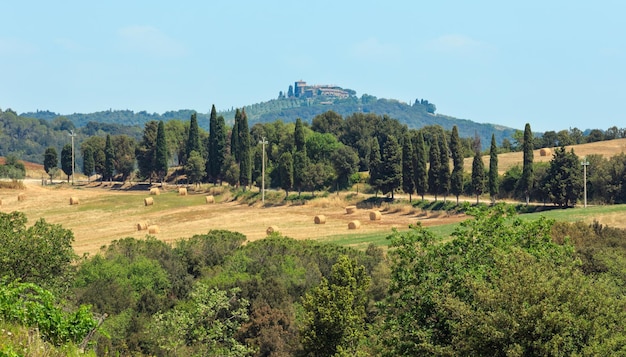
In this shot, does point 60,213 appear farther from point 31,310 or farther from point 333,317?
point 31,310

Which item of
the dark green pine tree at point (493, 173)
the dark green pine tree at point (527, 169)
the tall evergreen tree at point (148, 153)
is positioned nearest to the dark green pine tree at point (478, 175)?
the dark green pine tree at point (493, 173)

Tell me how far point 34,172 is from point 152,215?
7228cm

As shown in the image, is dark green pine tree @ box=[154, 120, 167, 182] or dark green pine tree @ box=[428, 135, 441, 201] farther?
dark green pine tree @ box=[154, 120, 167, 182]

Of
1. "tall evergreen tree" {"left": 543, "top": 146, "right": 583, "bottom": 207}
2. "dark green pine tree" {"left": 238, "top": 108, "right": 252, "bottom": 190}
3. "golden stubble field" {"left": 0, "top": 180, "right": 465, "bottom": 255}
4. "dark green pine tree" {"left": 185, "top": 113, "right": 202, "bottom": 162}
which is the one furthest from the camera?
"dark green pine tree" {"left": 185, "top": 113, "right": 202, "bottom": 162}

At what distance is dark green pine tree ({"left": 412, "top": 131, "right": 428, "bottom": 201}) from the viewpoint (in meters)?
83.9

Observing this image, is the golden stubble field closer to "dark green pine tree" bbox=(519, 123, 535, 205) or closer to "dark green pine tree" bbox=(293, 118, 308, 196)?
"dark green pine tree" bbox=(293, 118, 308, 196)

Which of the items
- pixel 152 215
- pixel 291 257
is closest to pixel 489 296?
pixel 291 257

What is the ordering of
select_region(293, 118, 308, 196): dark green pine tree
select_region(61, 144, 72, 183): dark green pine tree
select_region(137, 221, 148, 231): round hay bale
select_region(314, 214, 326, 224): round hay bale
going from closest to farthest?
select_region(137, 221, 148, 231): round hay bale < select_region(314, 214, 326, 224): round hay bale < select_region(293, 118, 308, 196): dark green pine tree < select_region(61, 144, 72, 183): dark green pine tree

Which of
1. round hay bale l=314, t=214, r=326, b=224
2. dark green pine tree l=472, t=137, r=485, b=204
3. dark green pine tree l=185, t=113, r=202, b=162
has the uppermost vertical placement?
dark green pine tree l=185, t=113, r=202, b=162

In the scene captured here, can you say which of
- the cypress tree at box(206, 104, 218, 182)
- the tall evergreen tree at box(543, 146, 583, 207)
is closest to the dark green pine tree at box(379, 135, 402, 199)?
the tall evergreen tree at box(543, 146, 583, 207)

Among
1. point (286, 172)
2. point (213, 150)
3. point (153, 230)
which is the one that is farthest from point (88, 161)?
point (153, 230)

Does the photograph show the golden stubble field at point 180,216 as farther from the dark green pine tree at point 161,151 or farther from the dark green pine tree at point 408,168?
the dark green pine tree at point 161,151

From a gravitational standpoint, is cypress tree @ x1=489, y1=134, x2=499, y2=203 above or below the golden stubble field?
above

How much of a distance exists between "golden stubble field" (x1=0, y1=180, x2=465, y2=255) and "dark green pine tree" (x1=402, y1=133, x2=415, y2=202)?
424cm
